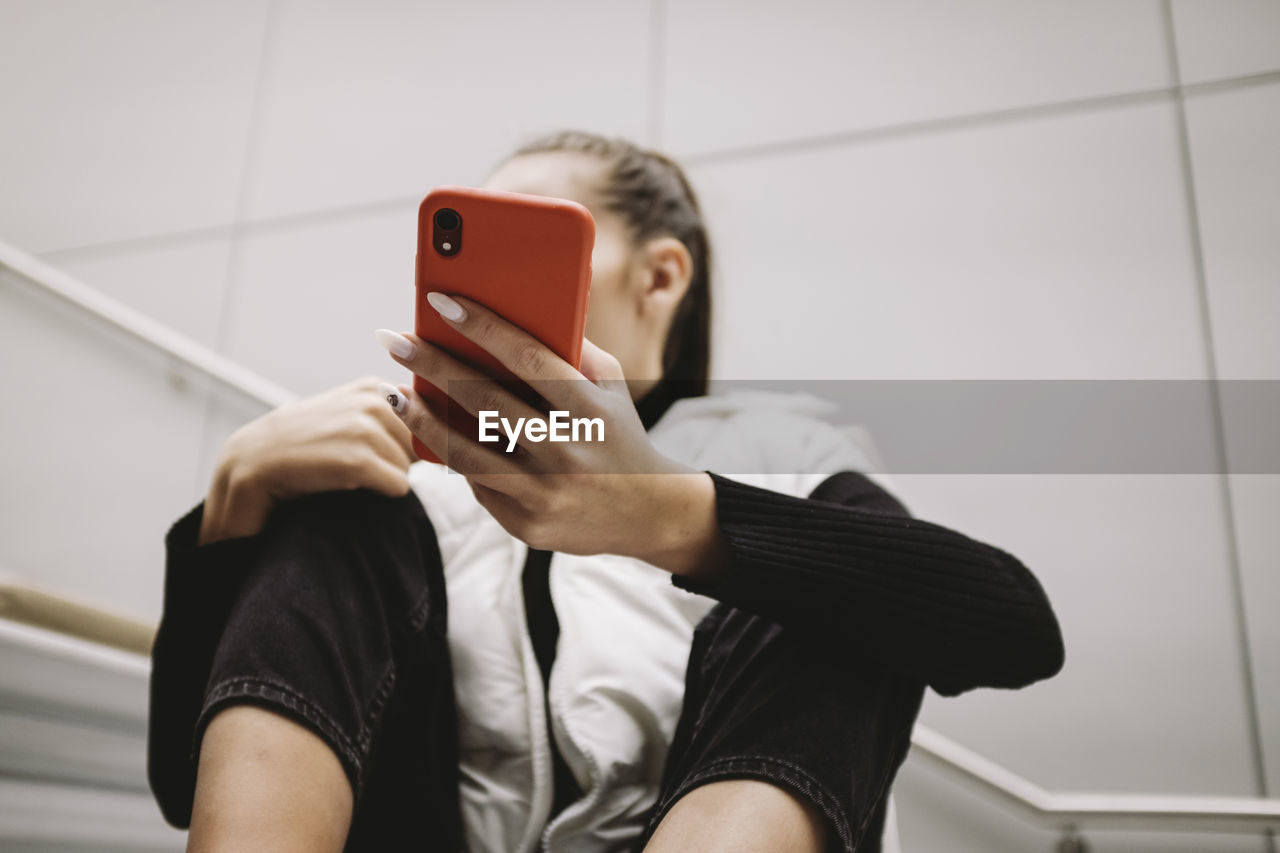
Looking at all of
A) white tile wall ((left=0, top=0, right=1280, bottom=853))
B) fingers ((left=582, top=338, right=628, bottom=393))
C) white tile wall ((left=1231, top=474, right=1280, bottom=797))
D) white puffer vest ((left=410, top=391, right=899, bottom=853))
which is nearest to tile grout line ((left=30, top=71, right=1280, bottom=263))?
white tile wall ((left=0, top=0, right=1280, bottom=853))

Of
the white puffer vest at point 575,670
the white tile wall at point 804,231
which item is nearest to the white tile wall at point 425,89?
the white tile wall at point 804,231

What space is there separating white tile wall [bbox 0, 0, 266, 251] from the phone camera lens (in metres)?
1.42

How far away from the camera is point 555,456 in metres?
0.43

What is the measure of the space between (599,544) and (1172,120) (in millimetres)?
1111

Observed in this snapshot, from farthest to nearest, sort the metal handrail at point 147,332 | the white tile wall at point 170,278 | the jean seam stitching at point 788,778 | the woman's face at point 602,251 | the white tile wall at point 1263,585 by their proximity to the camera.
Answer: the white tile wall at point 170,278, the metal handrail at point 147,332, the white tile wall at point 1263,585, the woman's face at point 602,251, the jean seam stitching at point 788,778

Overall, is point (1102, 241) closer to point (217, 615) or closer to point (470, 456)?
point (470, 456)

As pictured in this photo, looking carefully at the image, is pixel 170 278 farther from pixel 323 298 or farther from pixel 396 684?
pixel 396 684

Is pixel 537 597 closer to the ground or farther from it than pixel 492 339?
closer to the ground

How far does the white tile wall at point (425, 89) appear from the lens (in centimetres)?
149

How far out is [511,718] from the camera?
1.89 ft

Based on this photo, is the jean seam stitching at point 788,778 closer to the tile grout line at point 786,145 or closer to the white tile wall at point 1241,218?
the white tile wall at point 1241,218

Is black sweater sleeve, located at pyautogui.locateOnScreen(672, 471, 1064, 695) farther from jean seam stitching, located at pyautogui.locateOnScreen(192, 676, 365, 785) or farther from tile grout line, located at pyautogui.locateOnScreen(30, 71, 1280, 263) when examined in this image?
tile grout line, located at pyautogui.locateOnScreen(30, 71, 1280, 263)

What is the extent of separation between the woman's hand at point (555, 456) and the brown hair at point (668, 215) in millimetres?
427

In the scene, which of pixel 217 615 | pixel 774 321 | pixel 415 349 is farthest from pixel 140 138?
pixel 415 349
